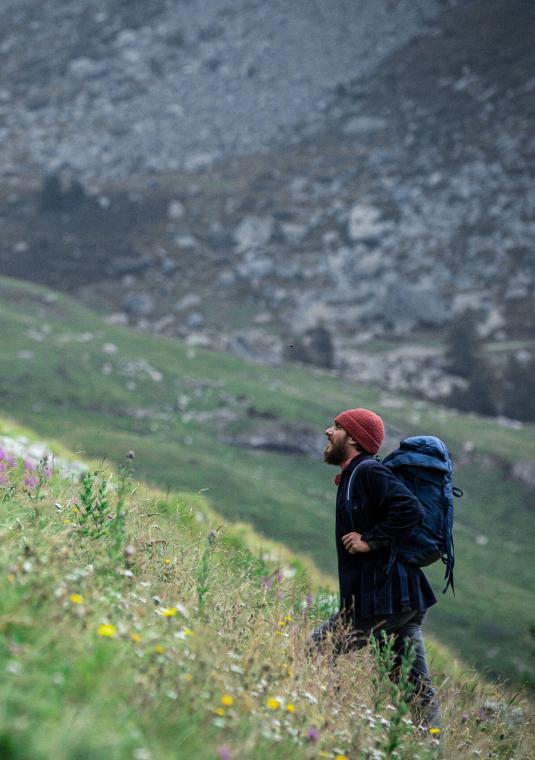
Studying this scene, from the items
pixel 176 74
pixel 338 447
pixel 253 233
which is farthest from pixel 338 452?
pixel 176 74

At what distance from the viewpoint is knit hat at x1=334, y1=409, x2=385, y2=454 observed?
6.54 metres

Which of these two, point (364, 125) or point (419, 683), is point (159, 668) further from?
point (364, 125)

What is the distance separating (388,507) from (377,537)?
27cm

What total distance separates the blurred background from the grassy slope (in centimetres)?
20

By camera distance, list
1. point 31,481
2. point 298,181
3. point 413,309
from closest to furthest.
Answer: point 31,481 → point 413,309 → point 298,181

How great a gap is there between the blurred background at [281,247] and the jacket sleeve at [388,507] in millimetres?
24728

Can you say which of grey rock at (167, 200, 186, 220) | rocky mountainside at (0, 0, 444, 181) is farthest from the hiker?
rocky mountainside at (0, 0, 444, 181)

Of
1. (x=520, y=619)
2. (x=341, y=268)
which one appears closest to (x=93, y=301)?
(x=341, y=268)

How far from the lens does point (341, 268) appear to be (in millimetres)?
86812

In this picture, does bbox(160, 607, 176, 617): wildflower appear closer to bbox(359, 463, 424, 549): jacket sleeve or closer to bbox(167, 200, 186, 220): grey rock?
bbox(359, 463, 424, 549): jacket sleeve

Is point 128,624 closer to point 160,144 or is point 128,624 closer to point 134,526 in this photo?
point 134,526

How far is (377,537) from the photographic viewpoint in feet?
19.8

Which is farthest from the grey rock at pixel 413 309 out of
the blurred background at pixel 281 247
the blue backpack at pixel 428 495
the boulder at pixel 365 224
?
the blue backpack at pixel 428 495

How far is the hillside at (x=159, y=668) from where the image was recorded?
3.34 m
